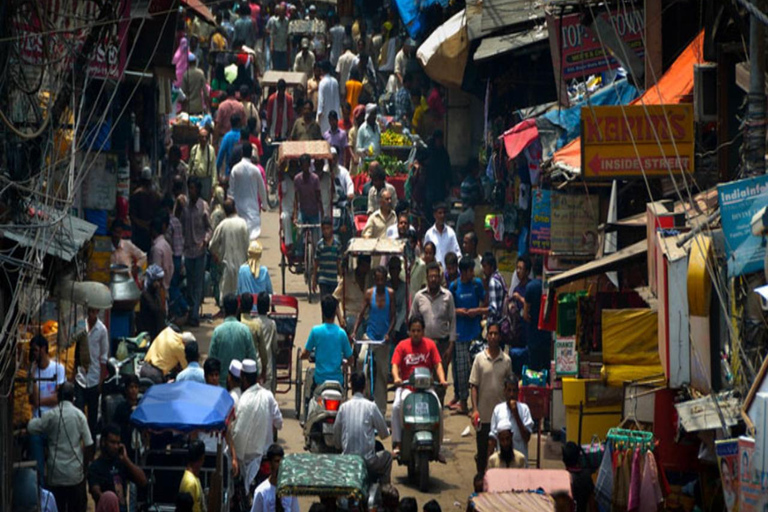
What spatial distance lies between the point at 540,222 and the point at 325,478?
6049mm

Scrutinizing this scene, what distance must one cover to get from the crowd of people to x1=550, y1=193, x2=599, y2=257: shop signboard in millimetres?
1207

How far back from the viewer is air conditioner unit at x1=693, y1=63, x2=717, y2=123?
15.3 meters

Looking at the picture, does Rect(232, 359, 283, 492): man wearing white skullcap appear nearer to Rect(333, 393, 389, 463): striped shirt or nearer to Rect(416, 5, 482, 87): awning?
Rect(333, 393, 389, 463): striped shirt

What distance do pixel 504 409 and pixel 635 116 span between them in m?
3.02

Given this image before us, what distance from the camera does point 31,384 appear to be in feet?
50.6

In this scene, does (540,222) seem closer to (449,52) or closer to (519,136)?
(519,136)

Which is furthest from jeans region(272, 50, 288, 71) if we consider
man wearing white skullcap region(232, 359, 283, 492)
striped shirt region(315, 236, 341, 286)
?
man wearing white skullcap region(232, 359, 283, 492)

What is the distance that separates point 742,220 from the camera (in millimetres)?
12141

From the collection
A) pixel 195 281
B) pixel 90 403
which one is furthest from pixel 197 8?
pixel 90 403

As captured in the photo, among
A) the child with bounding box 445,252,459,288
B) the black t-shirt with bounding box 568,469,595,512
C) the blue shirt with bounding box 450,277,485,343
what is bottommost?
the black t-shirt with bounding box 568,469,595,512

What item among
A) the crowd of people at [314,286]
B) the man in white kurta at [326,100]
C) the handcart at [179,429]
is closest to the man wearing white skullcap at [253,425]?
the crowd of people at [314,286]

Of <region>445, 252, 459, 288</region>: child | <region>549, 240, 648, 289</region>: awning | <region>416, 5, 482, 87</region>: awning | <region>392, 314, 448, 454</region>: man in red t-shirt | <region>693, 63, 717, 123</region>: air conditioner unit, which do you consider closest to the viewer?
<region>549, 240, 648, 289</region>: awning

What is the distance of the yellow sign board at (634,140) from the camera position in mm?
14977

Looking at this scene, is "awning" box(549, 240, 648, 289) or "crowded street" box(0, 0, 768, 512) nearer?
"crowded street" box(0, 0, 768, 512)
